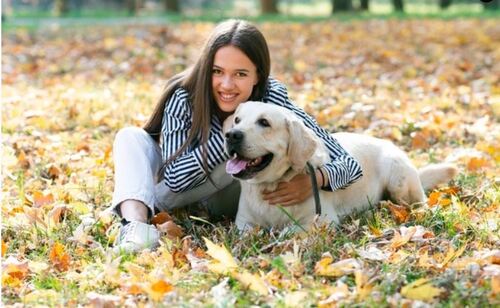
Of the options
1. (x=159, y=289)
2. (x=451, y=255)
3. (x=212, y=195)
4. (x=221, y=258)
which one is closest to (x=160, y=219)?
(x=212, y=195)

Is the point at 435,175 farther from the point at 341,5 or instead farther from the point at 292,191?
the point at 341,5

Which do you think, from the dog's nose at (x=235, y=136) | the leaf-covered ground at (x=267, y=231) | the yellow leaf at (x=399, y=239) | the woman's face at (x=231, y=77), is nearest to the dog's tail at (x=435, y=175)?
the leaf-covered ground at (x=267, y=231)

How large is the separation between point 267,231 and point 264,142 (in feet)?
1.79

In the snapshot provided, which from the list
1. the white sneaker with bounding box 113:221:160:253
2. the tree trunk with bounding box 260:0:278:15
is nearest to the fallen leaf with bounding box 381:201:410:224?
the white sneaker with bounding box 113:221:160:253

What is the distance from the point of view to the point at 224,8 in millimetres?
38781

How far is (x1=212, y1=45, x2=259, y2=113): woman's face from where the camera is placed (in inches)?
164

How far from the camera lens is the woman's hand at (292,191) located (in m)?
4.04

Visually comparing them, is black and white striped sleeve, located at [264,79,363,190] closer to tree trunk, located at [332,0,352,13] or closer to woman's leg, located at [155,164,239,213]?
woman's leg, located at [155,164,239,213]

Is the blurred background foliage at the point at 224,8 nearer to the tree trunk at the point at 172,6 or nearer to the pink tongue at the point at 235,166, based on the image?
the tree trunk at the point at 172,6

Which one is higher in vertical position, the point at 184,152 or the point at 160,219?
the point at 184,152

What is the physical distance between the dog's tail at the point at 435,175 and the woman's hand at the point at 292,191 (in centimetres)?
107

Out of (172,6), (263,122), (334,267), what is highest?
(263,122)

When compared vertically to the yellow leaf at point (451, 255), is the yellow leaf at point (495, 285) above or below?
above

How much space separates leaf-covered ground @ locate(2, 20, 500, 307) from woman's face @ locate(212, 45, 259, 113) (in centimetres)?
70
